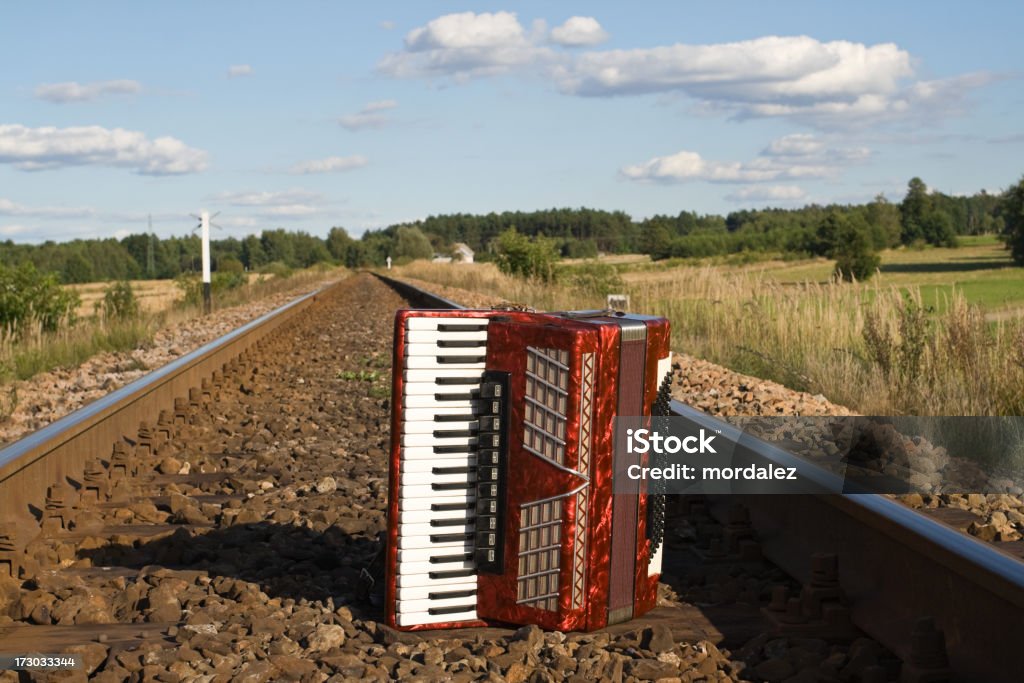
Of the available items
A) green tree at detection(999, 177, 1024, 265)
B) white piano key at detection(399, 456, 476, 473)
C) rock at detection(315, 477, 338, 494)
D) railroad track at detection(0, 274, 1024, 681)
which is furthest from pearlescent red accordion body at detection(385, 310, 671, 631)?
green tree at detection(999, 177, 1024, 265)

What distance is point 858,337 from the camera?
35.6 feet

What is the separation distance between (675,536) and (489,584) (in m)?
1.49

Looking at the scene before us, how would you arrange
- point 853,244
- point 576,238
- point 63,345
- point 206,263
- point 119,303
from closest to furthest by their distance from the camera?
point 63,345, point 119,303, point 206,263, point 853,244, point 576,238

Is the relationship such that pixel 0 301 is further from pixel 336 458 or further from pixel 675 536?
pixel 675 536

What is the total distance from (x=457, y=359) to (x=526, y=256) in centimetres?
2740

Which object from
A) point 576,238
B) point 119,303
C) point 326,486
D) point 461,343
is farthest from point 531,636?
point 576,238

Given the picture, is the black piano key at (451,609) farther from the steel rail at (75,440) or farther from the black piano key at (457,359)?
the steel rail at (75,440)

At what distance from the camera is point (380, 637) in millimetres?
3473

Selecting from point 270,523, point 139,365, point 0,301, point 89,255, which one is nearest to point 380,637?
point 270,523

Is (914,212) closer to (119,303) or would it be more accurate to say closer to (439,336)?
(119,303)

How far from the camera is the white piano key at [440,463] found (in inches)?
132

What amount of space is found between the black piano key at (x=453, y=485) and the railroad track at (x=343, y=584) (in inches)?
19.0

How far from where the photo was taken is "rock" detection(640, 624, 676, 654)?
3.28 metres

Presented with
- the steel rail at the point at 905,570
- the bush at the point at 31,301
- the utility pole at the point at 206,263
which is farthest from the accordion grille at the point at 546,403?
the utility pole at the point at 206,263
